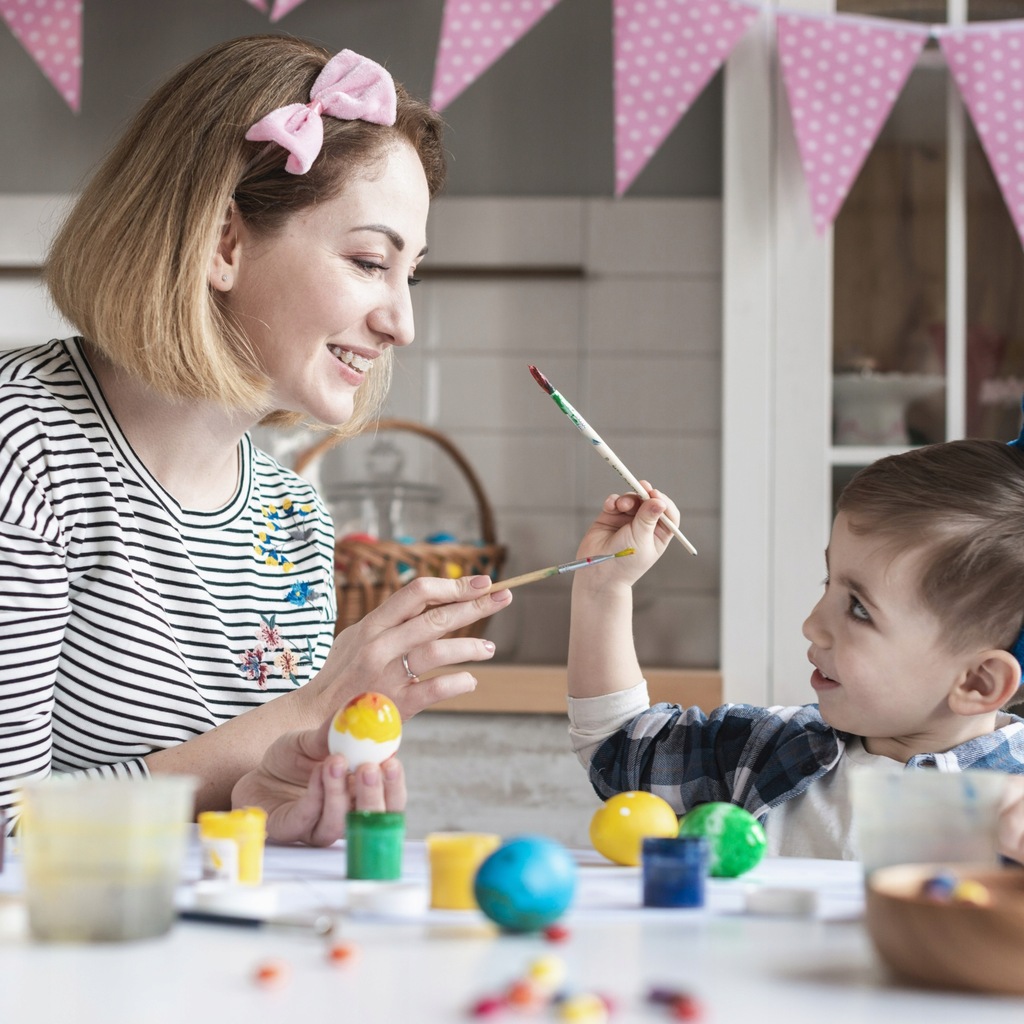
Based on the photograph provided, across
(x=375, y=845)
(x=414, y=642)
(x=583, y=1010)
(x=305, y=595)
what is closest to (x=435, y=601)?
(x=414, y=642)

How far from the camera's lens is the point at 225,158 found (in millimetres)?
1383

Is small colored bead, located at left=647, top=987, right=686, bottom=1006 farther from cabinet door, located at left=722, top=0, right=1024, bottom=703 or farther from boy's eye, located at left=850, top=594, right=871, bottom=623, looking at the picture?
cabinet door, located at left=722, top=0, right=1024, bottom=703

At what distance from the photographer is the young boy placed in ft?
3.95

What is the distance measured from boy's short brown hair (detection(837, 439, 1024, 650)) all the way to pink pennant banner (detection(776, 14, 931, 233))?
1376 millimetres

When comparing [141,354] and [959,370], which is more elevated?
[959,370]

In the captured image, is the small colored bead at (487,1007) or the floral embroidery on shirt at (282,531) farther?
the floral embroidery on shirt at (282,531)

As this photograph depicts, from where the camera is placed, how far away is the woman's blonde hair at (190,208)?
1.35 m

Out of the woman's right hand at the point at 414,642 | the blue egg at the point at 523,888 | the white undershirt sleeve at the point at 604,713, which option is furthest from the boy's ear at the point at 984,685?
the blue egg at the point at 523,888

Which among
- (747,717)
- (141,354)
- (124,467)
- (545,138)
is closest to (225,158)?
(141,354)

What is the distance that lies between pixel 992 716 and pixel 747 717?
0.24 meters

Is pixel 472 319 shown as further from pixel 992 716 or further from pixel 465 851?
pixel 465 851

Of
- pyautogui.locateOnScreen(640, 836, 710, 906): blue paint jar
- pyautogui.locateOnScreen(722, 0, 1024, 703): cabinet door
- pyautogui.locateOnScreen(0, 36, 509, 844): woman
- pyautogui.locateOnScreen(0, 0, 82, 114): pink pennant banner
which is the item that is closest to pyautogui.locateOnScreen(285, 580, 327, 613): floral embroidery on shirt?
pyautogui.locateOnScreen(0, 36, 509, 844): woman

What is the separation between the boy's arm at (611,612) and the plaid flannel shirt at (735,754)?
6cm

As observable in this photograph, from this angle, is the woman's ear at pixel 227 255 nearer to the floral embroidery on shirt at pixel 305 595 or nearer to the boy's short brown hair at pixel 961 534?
the floral embroidery on shirt at pixel 305 595
